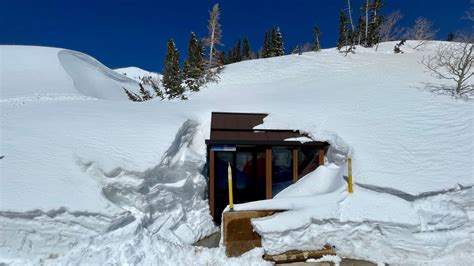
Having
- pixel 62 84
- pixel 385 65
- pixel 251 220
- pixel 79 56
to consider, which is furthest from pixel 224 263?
pixel 79 56

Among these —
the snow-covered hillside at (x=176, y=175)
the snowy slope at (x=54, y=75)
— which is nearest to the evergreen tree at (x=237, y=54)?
the snowy slope at (x=54, y=75)

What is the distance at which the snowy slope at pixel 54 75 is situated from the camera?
2105 centimetres

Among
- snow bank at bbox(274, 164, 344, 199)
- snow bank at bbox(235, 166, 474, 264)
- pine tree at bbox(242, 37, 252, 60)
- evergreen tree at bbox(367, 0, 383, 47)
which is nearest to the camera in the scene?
snow bank at bbox(235, 166, 474, 264)

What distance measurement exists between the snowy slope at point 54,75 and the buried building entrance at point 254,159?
50.6ft

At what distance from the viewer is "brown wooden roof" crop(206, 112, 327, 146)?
7.59m

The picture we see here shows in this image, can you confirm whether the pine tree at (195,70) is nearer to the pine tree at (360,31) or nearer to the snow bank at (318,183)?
the snow bank at (318,183)

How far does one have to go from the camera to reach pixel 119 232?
5.92m

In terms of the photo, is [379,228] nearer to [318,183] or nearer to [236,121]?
[318,183]

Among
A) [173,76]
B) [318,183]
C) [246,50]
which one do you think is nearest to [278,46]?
[246,50]

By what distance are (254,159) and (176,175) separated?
7.15ft

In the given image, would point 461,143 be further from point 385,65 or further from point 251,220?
point 385,65

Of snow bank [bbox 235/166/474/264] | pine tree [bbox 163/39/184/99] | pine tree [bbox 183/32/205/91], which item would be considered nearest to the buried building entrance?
snow bank [bbox 235/166/474/264]

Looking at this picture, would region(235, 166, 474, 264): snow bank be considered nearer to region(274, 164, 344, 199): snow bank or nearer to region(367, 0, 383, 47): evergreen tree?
region(274, 164, 344, 199): snow bank

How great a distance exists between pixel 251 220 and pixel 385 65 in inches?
759
